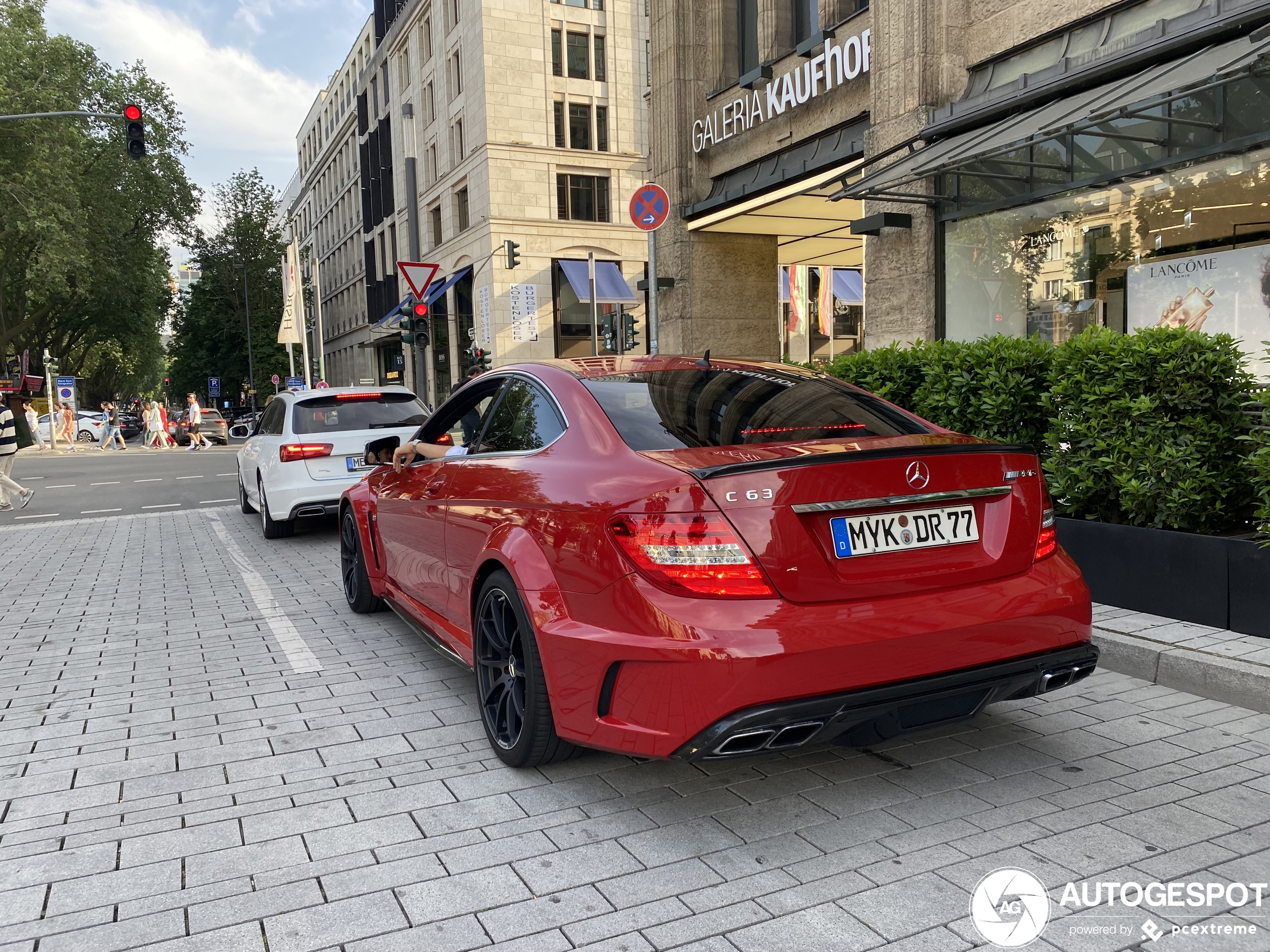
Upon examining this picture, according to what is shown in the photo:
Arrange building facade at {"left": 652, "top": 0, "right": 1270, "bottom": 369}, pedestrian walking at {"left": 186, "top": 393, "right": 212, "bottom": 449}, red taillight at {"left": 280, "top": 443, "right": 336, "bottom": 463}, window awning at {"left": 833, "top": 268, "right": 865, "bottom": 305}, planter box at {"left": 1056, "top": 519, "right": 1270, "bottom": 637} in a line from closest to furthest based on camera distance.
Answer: planter box at {"left": 1056, "top": 519, "right": 1270, "bottom": 637}, building facade at {"left": 652, "top": 0, "right": 1270, "bottom": 369}, red taillight at {"left": 280, "top": 443, "right": 336, "bottom": 463}, window awning at {"left": 833, "top": 268, "right": 865, "bottom": 305}, pedestrian walking at {"left": 186, "top": 393, "right": 212, "bottom": 449}

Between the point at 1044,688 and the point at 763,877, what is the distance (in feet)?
3.72

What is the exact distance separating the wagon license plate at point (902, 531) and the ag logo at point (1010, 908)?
97 centimetres

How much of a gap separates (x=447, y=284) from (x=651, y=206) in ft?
104

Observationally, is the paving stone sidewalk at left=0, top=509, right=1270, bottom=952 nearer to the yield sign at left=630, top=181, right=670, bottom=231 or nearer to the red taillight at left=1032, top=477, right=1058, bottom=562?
the red taillight at left=1032, top=477, right=1058, bottom=562

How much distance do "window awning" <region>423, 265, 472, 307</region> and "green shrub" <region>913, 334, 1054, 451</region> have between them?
3466 cm

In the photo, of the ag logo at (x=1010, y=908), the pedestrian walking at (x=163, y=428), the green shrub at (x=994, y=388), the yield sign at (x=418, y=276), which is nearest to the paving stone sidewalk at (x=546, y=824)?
the ag logo at (x=1010, y=908)

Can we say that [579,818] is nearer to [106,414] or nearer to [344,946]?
[344,946]

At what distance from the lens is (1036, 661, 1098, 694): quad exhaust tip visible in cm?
310

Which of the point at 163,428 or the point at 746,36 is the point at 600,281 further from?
the point at 746,36

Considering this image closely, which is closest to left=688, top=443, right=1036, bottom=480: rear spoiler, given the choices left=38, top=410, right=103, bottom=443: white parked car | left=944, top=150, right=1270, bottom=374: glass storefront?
left=944, top=150, right=1270, bottom=374: glass storefront

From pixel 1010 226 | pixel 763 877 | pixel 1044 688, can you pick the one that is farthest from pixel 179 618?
pixel 1010 226

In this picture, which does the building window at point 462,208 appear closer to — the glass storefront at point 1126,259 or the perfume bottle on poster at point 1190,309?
the glass storefront at point 1126,259

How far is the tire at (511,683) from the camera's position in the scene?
3301 millimetres

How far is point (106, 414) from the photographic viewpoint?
42.2 m
